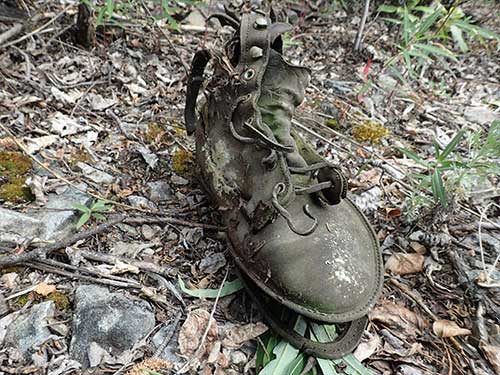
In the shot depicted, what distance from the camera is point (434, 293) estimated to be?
4.47 ft

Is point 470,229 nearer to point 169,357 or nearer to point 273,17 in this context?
point 273,17

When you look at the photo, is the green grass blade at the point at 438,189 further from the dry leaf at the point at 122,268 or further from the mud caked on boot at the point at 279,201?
the dry leaf at the point at 122,268

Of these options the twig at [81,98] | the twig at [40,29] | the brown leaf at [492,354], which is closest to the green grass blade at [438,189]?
the brown leaf at [492,354]

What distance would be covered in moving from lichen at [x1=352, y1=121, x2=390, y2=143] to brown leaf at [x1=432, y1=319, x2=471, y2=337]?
3.24ft

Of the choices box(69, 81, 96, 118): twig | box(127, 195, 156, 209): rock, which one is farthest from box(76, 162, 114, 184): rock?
box(69, 81, 96, 118): twig

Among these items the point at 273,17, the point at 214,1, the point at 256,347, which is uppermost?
the point at 273,17

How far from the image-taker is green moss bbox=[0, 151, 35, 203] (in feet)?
4.45

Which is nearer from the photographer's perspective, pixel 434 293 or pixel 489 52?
pixel 434 293

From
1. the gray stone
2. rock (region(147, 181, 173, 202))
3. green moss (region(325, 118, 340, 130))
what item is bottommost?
green moss (region(325, 118, 340, 130))

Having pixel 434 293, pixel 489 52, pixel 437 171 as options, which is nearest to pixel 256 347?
pixel 434 293

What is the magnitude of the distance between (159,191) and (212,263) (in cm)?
37

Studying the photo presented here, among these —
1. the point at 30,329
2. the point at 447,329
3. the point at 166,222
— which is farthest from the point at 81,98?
the point at 447,329

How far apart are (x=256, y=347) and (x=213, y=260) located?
299 mm

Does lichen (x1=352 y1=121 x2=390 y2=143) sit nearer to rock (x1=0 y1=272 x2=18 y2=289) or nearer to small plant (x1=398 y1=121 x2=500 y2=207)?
small plant (x1=398 y1=121 x2=500 y2=207)
